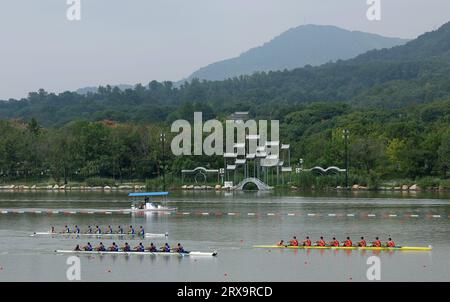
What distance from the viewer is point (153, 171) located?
117 metres

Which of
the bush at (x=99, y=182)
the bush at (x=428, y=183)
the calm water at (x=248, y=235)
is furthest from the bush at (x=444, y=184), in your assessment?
the bush at (x=99, y=182)

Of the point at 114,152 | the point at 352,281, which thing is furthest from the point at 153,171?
the point at 352,281

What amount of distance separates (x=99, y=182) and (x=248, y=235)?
63.0 meters

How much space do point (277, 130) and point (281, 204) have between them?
52.2 metres

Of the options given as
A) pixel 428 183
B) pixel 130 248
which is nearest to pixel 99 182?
pixel 428 183

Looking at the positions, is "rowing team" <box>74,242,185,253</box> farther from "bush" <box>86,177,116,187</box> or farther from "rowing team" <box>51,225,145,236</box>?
"bush" <box>86,177,116,187</box>

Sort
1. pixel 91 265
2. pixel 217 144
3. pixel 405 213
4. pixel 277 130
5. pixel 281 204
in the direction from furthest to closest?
1. pixel 277 130
2. pixel 217 144
3. pixel 281 204
4. pixel 405 213
5. pixel 91 265

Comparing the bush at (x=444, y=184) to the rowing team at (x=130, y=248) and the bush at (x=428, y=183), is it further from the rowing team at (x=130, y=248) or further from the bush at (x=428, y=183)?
the rowing team at (x=130, y=248)

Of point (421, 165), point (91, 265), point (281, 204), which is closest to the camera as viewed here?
point (91, 265)

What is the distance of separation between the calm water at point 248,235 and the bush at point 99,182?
23271mm

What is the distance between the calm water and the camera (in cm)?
4016

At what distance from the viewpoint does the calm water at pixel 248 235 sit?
4016 cm

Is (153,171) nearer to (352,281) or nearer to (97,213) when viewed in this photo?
(97,213)

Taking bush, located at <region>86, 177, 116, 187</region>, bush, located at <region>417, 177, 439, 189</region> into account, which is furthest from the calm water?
bush, located at <region>86, 177, 116, 187</region>
